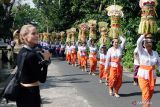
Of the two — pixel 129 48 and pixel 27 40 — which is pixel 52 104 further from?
pixel 129 48

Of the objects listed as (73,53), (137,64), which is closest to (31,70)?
(137,64)

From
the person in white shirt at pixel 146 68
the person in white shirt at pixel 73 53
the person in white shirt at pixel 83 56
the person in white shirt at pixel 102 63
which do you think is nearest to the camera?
the person in white shirt at pixel 146 68

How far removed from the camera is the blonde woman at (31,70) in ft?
19.2

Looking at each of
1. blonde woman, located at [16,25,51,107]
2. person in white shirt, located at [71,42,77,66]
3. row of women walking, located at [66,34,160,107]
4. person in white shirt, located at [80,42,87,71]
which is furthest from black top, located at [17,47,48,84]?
person in white shirt, located at [71,42,77,66]

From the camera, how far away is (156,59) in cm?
952

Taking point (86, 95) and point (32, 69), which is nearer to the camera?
point (32, 69)

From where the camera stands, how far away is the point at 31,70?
5.92 metres

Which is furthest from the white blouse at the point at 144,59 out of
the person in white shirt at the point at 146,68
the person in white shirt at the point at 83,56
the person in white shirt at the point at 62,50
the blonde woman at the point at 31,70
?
the person in white shirt at the point at 62,50

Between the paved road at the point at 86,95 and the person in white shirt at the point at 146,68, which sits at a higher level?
the person in white shirt at the point at 146,68

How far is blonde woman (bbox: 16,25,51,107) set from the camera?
587cm

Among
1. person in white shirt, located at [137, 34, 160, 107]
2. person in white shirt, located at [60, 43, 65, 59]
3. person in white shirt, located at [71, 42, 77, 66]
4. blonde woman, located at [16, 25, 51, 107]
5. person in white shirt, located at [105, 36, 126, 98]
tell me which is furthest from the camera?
person in white shirt, located at [60, 43, 65, 59]

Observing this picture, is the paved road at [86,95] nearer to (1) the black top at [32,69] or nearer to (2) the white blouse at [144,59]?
(2) the white blouse at [144,59]

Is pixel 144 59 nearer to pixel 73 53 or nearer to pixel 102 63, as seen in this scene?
pixel 102 63

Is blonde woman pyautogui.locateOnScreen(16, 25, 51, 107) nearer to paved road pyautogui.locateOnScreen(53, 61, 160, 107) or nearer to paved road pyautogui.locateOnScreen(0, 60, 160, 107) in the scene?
paved road pyautogui.locateOnScreen(0, 60, 160, 107)
